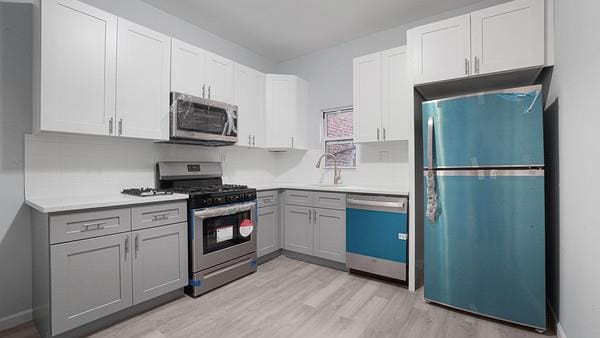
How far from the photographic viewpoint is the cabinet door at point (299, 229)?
3.21 meters

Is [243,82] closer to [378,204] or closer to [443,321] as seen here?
[378,204]

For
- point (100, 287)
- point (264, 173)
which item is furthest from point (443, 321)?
point (264, 173)

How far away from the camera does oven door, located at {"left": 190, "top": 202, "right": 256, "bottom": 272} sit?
95.1 inches

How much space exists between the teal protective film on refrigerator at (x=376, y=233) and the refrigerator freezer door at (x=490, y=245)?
0.99ft

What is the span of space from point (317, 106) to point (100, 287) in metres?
3.18

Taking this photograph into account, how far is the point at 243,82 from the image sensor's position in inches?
131

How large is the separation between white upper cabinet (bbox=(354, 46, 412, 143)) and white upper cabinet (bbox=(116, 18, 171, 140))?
6.73 ft

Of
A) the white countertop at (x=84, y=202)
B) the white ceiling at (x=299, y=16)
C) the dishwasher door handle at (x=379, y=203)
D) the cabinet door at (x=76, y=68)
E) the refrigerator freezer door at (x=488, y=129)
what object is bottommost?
the dishwasher door handle at (x=379, y=203)

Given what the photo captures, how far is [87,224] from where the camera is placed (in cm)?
182

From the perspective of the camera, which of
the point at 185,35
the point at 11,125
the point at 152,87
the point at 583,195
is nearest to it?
the point at 583,195

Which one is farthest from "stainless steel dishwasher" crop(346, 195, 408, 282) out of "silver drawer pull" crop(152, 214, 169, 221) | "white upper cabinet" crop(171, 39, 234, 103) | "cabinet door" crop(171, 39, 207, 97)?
"cabinet door" crop(171, 39, 207, 97)

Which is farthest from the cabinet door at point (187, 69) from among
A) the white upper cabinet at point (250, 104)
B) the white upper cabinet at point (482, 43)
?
the white upper cabinet at point (482, 43)

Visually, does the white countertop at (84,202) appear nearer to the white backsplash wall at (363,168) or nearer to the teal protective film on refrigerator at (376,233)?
the teal protective film on refrigerator at (376,233)

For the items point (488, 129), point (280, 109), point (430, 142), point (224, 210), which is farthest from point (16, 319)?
point (488, 129)
